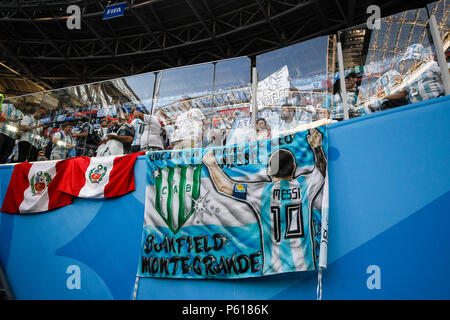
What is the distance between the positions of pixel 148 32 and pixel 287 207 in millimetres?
9785

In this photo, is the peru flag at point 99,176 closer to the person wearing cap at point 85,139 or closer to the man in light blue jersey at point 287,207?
the person wearing cap at point 85,139

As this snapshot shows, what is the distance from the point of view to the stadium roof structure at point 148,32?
29.8ft

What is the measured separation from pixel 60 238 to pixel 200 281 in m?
2.25

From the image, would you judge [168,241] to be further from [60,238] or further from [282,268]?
[60,238]

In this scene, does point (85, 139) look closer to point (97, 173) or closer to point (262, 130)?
point (97, 173)

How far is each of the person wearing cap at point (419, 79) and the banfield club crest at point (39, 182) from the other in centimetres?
476

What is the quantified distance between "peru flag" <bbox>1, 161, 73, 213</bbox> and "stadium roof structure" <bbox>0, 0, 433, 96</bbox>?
22.4ft

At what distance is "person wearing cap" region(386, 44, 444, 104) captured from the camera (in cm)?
269

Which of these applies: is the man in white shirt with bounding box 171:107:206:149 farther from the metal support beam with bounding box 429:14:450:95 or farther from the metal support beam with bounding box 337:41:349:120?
the metal support beam with bounding box 429:14:450:95

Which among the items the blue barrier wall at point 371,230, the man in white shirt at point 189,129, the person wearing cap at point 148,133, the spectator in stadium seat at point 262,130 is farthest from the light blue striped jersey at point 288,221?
the person wearing cap at point 148,133

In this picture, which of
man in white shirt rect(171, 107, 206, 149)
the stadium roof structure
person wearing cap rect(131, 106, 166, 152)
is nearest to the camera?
man in white shirt rect(171, 107, 206, 149)

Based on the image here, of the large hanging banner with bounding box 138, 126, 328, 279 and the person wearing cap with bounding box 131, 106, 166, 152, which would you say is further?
the person wearing cap with bounding box 131, 106, 166, 152

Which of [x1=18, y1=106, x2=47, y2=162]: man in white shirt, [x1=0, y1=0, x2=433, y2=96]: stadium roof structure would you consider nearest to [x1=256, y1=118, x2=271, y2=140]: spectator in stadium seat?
[x1=18, y1=106, x2=47, y2=162]: man in white shirt

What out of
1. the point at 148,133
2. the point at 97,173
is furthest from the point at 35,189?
the point at 148,133
